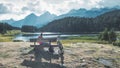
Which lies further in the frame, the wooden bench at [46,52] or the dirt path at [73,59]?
the dirt path at [73,59]

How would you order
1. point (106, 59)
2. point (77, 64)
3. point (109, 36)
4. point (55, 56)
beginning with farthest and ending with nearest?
point (109, 36) → point (106, 59) → point (77, 64) → point (55, 56)

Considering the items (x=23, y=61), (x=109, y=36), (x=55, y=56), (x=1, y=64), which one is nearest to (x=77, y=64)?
(x=55, y=56)

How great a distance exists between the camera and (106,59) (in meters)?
26.1

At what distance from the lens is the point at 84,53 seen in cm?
2783

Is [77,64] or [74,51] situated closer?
[77,64]

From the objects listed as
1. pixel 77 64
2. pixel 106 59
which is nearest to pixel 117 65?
pixel 106 59

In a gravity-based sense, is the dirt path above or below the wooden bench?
below

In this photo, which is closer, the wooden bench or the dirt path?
the wooden bench

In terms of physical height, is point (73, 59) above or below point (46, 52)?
below

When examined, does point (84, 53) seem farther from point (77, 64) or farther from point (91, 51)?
point (77, 64)

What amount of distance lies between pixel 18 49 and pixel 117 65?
Result: 397 inches

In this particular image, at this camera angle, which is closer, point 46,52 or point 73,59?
point 46,52

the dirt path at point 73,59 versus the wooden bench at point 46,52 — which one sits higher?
the wooden bench at point 46,52

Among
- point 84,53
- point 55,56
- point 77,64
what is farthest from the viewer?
point 84,53
